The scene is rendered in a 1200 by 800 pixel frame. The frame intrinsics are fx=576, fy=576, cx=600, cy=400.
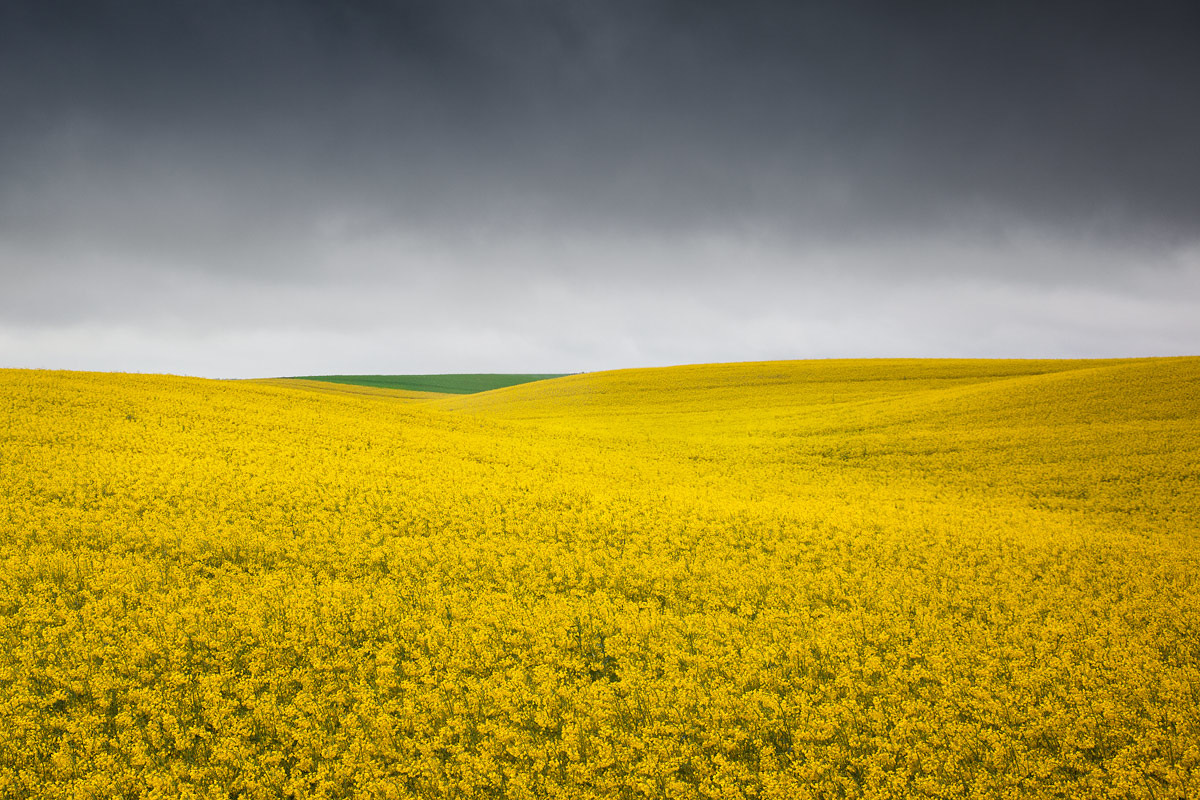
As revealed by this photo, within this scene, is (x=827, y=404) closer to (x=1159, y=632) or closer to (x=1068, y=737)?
(x=1159, y=632)

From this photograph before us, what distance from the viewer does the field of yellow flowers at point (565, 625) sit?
5.32 metres

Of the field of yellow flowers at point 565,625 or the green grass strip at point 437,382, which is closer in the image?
the field of yellow flowers at point 565,625

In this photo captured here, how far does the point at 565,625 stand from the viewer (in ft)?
25.4

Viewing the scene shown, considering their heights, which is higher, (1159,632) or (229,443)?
(229,443)

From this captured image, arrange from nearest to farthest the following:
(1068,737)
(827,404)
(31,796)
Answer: (31,796) < (1068,737) < (827,404)

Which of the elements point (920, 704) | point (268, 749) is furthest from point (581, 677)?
point (920, 704)

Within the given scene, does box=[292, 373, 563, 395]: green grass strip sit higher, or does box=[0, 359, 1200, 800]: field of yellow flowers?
box=[292, 373, 563, 395]: green grass strip

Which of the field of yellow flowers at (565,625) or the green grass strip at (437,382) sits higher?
the green grass strip at (437,382)

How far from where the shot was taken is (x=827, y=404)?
32219mm

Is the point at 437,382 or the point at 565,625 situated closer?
the point at 565,625

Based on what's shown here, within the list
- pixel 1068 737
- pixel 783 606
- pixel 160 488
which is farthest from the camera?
pixel 160 488

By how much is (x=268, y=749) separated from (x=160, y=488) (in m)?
8.15

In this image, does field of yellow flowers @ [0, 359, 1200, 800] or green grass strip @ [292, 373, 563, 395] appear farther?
green grass strip @ [292, 373, 563, 395]

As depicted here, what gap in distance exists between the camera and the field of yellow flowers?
5320 mm
